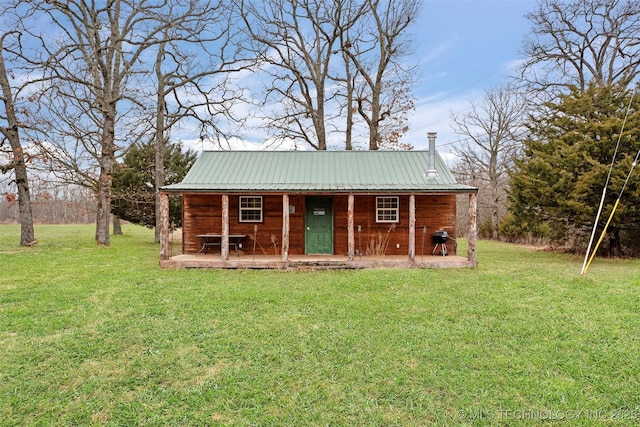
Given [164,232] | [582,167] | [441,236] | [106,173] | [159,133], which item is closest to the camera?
[164,232]

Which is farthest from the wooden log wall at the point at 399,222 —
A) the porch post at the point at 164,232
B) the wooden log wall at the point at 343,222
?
the porch post at the point at 164,232

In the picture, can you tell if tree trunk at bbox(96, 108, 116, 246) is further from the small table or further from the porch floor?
the porch floor

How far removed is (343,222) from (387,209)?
1.58 meters

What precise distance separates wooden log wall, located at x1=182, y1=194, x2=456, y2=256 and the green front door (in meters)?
Result: 0.17

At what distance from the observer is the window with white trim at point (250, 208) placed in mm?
12500

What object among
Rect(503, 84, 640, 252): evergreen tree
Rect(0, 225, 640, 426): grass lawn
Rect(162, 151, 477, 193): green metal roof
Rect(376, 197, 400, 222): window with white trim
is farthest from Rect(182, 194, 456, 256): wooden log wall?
Rect(0, 225, 640, 426): grass lawn

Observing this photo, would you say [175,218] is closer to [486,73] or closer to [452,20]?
[452,20]

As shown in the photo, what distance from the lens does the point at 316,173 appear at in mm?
12727

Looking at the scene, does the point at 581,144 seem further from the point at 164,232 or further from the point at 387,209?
the point at 164,232

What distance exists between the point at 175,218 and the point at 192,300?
13129 mm

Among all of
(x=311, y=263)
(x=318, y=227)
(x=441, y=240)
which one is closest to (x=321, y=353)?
(x=311, y=263)

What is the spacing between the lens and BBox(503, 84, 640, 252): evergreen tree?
1145 centimetres

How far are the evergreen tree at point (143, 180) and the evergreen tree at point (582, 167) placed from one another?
16242mm

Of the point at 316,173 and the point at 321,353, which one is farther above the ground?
the point at 316,173
